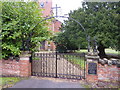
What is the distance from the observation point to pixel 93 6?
8.88m

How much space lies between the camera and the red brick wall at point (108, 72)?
3.35 m

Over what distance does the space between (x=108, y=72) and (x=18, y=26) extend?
170 inches

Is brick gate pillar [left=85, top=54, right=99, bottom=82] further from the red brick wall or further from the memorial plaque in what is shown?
the red brick wall

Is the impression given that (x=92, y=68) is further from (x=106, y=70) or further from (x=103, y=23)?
(x=103, y=23)

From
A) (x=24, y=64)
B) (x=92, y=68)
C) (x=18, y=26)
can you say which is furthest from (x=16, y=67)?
(x=92, y=68)

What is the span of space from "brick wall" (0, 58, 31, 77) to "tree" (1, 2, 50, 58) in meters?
0.35

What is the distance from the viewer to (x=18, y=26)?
14.1ft

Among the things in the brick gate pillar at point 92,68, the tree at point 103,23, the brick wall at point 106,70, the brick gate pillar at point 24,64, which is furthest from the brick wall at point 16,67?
the tree at point 103,23

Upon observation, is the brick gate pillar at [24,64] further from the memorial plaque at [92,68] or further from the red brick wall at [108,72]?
the red brick wall at [108,72]

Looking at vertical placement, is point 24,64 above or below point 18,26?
below

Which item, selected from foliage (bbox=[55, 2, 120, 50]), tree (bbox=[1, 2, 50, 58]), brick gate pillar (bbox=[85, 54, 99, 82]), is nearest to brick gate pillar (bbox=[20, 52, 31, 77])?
tree (bbox=[1, 2, 50, 58])

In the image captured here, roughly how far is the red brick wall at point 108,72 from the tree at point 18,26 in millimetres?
2799

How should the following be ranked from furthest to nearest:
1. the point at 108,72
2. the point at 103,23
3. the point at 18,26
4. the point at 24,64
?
→ the point at 103,23 → the point at 18,26 → the point at 24,64 → the point at 108,72

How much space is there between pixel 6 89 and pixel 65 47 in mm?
11563
